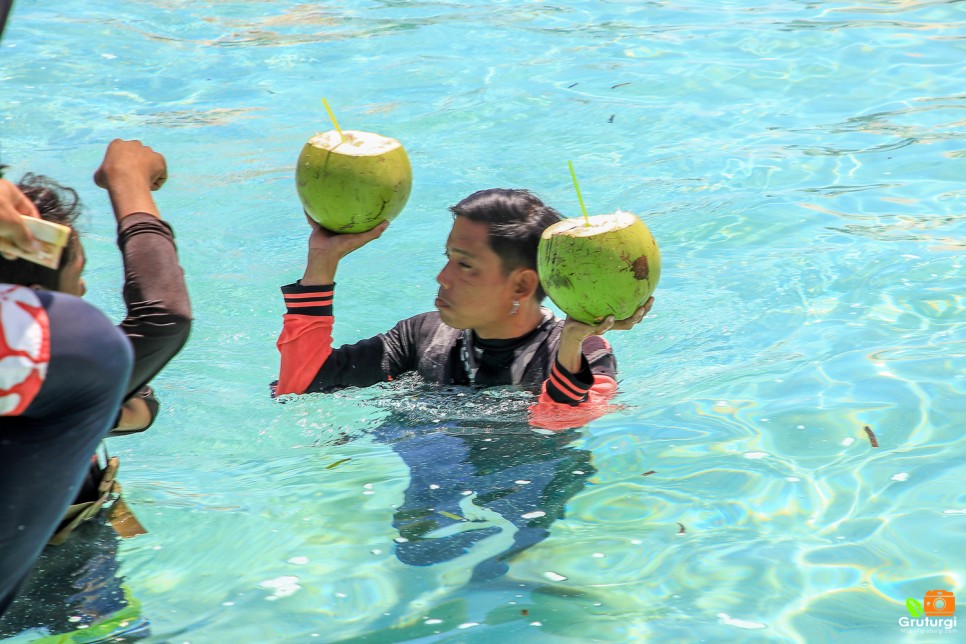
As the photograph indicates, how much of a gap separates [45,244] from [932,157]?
6416 mm

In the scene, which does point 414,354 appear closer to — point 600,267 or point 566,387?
point 566,387

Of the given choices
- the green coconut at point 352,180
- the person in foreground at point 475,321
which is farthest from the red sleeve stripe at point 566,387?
the green coconut at point 352,180

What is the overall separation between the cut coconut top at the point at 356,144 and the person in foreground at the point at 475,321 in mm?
265

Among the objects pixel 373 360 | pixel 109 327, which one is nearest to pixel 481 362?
pixel 373 360

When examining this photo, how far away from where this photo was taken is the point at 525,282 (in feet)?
13.3

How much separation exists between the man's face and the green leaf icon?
1.70 meters

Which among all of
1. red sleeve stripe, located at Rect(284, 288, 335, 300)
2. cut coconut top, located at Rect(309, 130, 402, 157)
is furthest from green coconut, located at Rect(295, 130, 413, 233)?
red sleeve stripe, located at Rect(284, 288, 335, 300)

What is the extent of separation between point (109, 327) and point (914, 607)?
2185mm

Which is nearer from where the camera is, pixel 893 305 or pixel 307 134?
pixel 893 305

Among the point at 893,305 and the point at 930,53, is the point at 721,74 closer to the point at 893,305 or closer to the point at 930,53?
the point at 930,53

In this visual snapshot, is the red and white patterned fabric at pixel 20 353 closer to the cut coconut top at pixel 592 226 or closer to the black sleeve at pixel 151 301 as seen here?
the black sleeve at pixel 151 301

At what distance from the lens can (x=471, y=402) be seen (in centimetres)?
415

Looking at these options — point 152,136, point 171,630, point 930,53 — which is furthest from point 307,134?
point 171,630

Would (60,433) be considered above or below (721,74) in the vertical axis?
above
